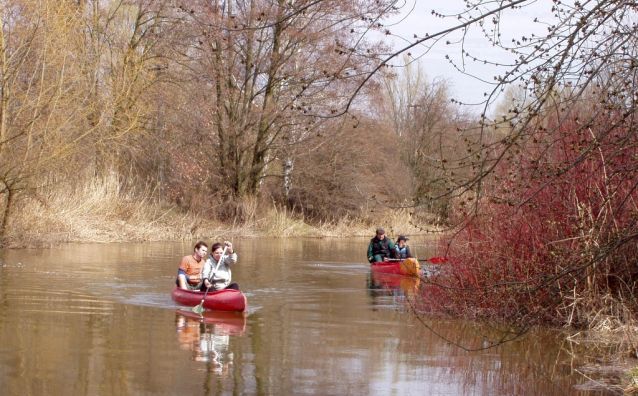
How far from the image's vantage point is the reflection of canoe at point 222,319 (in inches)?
434

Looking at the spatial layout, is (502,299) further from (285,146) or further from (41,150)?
(285,146)

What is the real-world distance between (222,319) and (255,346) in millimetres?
2403

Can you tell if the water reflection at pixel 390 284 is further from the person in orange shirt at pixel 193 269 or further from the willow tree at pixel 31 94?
the willow tree at pixel 31 94

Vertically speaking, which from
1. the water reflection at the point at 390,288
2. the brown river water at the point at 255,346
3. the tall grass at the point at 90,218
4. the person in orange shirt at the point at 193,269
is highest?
the tall grass at the point at 90,218

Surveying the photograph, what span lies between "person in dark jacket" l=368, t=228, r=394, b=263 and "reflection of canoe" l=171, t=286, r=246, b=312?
7835 mm

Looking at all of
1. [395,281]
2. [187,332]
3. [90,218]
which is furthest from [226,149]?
[187,332]

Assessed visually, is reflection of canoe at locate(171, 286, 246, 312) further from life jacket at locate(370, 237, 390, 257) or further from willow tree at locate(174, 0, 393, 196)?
willow tree at locate(174, 0, 393, 196)

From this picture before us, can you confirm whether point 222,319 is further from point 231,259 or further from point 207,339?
point 207,339

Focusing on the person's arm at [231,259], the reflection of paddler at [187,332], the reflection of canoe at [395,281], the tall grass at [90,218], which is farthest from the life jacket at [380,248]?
the tall grass at [90,218]

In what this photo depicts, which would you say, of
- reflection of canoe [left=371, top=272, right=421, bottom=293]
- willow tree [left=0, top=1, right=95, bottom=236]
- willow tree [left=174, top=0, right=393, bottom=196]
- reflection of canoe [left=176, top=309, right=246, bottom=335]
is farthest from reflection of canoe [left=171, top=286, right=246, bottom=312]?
willow tree [left=174, top=0, right=393, bottom=196]

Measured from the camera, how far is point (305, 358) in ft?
29.5

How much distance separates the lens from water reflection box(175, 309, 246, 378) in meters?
8.73

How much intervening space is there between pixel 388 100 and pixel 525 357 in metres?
36.9

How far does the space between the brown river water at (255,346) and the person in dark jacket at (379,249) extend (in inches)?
124
